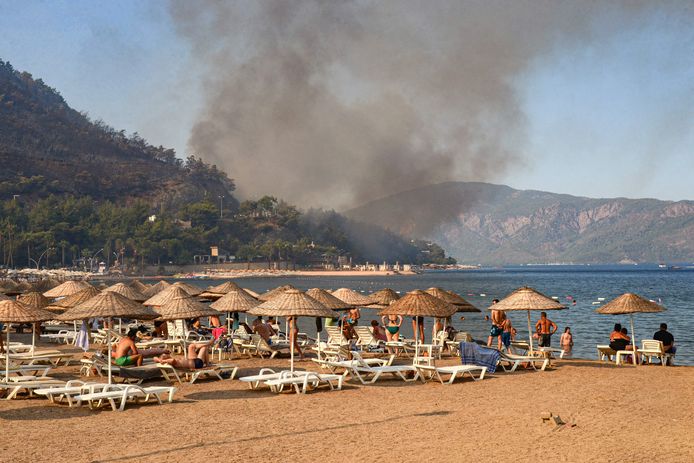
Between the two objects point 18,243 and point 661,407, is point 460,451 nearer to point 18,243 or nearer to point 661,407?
point 661,407

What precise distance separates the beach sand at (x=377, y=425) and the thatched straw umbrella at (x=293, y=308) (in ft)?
4.64

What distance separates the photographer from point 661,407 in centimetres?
1077

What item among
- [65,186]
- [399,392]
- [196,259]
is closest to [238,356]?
[399,392]

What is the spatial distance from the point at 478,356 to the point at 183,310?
605cm

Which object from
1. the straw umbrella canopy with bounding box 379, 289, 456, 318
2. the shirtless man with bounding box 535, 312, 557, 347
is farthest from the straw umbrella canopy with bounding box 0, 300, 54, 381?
the shirtless man with bounding box 535, 312, 557, 347

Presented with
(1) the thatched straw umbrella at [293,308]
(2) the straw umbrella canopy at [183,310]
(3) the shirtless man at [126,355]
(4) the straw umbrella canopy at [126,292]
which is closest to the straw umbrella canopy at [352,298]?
(2) the straw umbrella canopy at [183,310]

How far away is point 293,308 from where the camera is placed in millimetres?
13406

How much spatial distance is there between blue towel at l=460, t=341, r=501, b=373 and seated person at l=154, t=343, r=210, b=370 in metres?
5.16

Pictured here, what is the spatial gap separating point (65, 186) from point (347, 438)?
658 feet

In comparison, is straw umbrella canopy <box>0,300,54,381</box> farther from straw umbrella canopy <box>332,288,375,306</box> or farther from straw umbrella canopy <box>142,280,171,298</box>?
straw umbrella canopy <box>142,280,171,298</box>

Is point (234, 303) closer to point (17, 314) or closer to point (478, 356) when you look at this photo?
point (478, 356)

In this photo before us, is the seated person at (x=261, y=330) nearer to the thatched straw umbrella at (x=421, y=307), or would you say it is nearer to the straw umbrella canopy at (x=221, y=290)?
the thatched straw umbrella at (x=421, y=307)

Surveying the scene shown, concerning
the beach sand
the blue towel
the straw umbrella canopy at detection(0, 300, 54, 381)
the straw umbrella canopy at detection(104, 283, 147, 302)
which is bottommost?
the beach sand

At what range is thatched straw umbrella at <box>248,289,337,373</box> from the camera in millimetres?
13242
